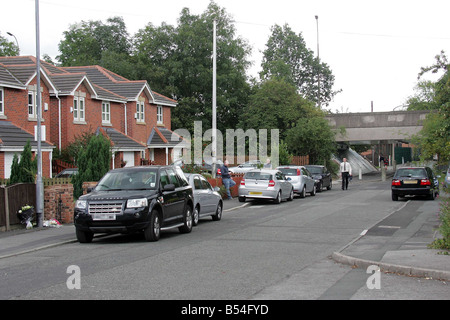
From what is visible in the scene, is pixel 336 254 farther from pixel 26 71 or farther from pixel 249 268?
pixel 26 71

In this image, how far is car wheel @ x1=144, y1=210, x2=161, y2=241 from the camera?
13430mm

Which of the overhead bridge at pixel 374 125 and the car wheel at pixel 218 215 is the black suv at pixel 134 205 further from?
the overhead bridge at pixel 374 125

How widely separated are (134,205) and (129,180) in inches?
54.5

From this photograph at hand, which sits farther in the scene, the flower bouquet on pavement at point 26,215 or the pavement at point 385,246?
the flower bouquet on pavement at point 26,215

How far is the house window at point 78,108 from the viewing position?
117 feet

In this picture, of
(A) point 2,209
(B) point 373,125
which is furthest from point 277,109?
(A) point 2,209

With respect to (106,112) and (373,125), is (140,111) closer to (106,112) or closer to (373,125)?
(106,112)

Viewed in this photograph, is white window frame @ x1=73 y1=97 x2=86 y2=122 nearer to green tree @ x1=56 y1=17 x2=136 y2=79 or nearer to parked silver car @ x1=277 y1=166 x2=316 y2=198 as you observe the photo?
parked silver car @ x1=277 y1=166 x2=316 y2=198

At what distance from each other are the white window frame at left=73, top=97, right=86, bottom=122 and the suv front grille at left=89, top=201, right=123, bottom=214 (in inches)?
920

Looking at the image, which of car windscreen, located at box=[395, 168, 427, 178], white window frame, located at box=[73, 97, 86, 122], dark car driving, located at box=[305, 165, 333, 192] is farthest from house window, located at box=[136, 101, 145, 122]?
car windscreen, located at box=[395, 168, 427, 178]

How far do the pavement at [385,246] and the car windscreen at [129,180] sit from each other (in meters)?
1.58

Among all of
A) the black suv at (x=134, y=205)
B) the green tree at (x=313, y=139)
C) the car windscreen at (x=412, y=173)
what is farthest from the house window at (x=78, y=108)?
the black suv at (x=134, y=205)

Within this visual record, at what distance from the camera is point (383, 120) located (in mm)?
48656
